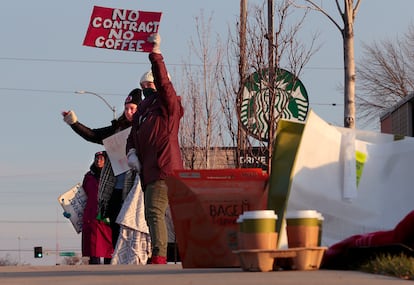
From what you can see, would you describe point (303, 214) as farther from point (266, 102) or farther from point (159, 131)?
point (266, 102)

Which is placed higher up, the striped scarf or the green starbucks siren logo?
the green starbucks siren logo

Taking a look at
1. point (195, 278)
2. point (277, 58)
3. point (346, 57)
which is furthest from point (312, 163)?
point (277, 58)

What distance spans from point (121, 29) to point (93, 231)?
367 cm

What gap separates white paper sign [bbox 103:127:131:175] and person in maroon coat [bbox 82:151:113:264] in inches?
60.3

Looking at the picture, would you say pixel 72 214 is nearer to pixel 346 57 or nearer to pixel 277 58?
pixel 346 57

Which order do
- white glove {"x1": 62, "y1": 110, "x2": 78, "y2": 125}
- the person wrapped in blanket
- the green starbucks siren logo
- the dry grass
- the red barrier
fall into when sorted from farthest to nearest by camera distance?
the green starbucks siren logo < the person wrapped in blanket < white glove {"x1": 62, "y1": 110, "x2": 78, "y2": 125} < the red barrier < the dry grass

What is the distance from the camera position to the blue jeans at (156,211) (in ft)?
34.4

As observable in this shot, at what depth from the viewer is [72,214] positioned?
16.8 meters

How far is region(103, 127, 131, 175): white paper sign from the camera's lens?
14.3m

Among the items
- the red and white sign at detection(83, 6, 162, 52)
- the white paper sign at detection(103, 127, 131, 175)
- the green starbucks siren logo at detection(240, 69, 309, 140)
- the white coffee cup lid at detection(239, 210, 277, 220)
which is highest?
the red and white sign at detection(83, 6, 162, 52)

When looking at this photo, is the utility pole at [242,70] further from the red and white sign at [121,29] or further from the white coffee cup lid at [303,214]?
the white coffee cup lid at [303,214]

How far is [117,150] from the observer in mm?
14312

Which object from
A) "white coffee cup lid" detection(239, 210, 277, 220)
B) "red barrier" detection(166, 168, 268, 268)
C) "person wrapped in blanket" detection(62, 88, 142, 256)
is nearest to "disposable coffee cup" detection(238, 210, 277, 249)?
"white coffee cup lid" detection(239, 210, 277, 220)

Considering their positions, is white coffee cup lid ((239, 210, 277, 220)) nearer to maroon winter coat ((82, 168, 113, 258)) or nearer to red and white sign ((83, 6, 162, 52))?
maroon winter coat ((82, 168, 113, 258))
